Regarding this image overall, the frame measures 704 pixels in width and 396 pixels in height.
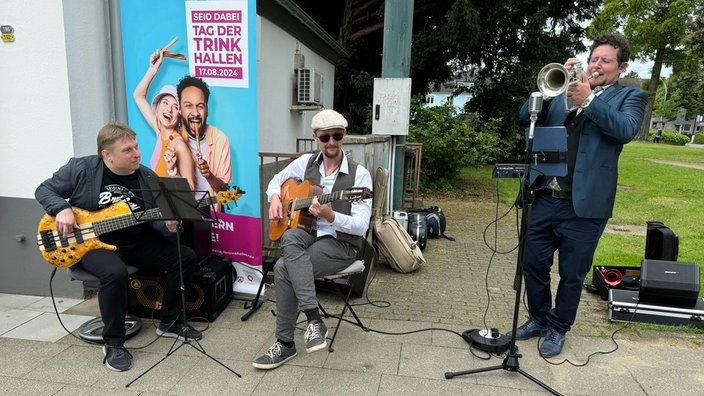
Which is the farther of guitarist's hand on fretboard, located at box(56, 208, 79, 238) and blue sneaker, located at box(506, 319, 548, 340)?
blue sneaker, located at box(506, 319, 548, 340)

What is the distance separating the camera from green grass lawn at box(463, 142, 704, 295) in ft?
19.0

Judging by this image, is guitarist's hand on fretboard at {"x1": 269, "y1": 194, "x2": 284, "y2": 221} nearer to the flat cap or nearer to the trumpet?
the flat cap

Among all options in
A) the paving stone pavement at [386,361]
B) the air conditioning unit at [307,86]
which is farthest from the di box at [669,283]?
the air conditioning unit at [307,86]

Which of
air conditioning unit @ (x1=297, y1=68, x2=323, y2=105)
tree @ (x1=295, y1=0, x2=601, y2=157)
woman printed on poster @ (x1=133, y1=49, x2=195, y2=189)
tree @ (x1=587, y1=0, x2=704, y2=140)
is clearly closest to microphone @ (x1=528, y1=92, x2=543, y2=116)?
woman printed on poster @ (x1=133, y1=49, x2=195, y2=189)

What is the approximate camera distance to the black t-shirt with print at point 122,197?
309 cm

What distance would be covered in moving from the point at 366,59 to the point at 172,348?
12542 millimetres

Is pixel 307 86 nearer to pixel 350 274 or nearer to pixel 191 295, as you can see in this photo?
pixel 191 295

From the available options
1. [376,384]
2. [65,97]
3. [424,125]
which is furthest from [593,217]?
[424,125]

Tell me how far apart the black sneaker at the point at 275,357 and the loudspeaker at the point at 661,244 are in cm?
335

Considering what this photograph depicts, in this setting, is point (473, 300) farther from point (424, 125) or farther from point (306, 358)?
point (424, 125)

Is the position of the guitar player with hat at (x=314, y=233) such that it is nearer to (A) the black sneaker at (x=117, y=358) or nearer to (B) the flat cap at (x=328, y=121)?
(B) the flat cap at (x=328, y=121)

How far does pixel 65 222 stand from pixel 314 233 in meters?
1.67

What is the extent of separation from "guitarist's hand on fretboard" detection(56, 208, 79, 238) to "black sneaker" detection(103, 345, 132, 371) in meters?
0.84

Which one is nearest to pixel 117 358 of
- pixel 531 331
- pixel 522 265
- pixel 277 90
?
pixel 522 265
